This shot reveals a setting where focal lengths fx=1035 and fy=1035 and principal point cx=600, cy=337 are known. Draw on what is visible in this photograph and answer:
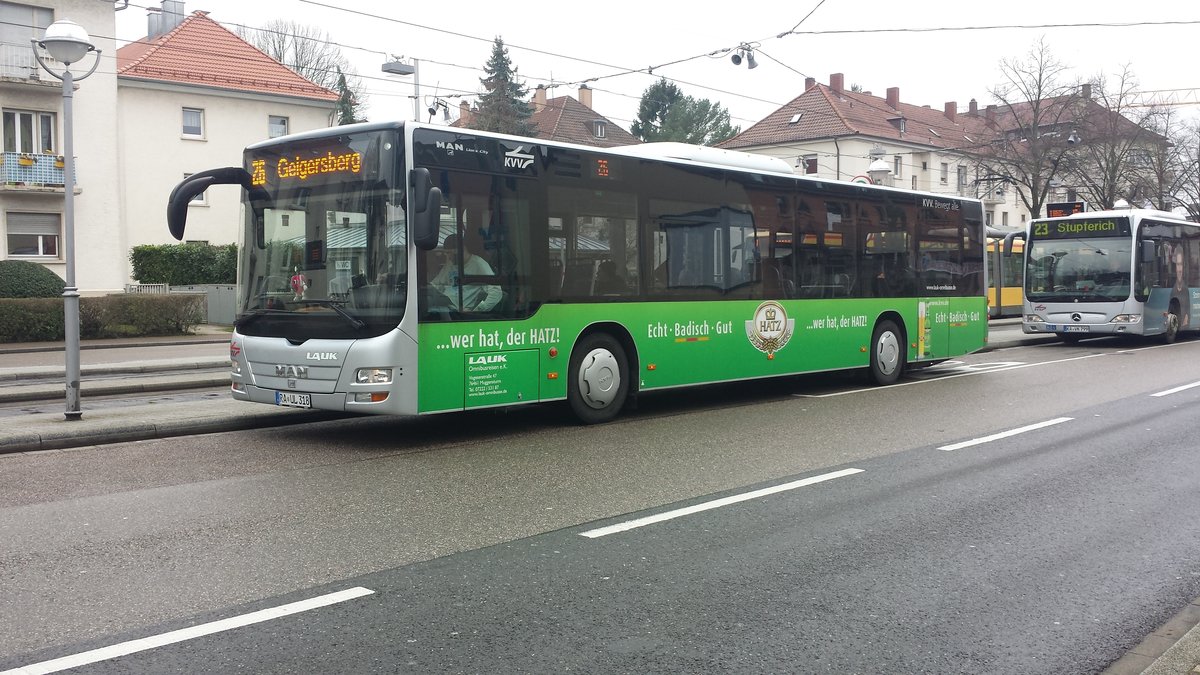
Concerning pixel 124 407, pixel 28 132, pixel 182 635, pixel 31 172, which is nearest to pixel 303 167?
pixel 124 407

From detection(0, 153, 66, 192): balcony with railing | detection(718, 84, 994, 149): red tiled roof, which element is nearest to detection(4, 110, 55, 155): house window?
detection(0, 153, 66, 192): balcony with railing

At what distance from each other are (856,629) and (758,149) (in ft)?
211

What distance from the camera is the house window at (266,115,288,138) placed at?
40.0 meters

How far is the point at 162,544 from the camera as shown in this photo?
6.09m

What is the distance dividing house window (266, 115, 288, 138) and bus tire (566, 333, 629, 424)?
3190 centimetres

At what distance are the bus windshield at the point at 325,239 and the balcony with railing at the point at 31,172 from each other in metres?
24.9

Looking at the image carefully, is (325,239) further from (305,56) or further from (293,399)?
(305,56)

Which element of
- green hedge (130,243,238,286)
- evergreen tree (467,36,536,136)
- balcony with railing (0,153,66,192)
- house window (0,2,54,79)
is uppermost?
evergreen tree (467,36,536,136)

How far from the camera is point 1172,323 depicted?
24.8 metres

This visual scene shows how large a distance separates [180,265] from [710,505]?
28.9m

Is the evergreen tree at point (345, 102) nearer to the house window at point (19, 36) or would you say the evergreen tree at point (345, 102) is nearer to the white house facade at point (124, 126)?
the white house facade at point (124, 126)

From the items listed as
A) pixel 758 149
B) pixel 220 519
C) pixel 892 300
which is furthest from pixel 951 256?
pixel 758 149

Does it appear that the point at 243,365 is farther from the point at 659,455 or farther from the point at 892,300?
the point at 892,300

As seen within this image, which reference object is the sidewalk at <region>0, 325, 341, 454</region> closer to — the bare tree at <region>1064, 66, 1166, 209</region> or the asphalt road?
the asphalt road
